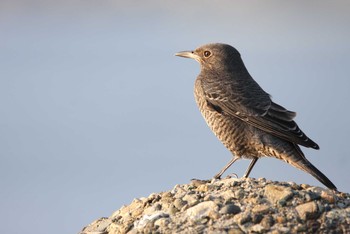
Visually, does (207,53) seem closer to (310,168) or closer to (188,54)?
(188,54)

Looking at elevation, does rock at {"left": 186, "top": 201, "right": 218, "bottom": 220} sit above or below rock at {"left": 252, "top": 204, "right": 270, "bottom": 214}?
above

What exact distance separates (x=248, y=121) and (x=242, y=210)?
3.27 meters

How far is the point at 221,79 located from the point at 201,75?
61 centimetres

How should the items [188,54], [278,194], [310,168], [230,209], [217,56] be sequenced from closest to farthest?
[230,209] < [278,194] < [310,168] < [217,56] < [188,54]

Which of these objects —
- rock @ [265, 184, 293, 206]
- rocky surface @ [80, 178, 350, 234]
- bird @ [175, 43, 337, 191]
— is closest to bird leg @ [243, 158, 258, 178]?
bird @ [175, 43, 337, 191]

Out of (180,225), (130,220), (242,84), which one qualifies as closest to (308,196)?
(180,225)

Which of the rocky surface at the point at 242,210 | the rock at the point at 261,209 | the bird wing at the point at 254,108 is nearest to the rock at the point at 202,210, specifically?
the rocky surface at the point at 242,210

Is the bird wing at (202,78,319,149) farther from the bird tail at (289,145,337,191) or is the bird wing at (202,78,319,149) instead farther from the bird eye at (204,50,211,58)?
the bird eye at (204,50,211,58)

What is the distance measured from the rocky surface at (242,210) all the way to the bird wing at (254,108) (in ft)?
5.97

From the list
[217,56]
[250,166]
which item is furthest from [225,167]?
[217,56]

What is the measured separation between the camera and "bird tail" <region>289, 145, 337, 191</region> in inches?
457

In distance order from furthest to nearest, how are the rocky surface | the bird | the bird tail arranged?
the bird < the bird tail < the rocky surface

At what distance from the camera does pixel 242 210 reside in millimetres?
9461

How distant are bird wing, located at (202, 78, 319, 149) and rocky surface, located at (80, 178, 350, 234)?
1820 mm
